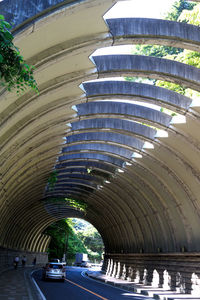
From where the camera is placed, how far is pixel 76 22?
8758 millimetres

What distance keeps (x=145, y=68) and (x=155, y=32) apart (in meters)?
2.03

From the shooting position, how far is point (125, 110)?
52.7 feet

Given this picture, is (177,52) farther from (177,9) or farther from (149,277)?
(149,277)

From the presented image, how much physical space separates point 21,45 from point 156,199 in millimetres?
16174

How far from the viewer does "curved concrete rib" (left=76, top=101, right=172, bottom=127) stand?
16.0 m

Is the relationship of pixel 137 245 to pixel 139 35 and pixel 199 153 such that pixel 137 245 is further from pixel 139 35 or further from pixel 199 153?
pixel 139 35

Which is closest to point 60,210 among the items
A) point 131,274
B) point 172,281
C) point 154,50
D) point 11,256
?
point 11,256

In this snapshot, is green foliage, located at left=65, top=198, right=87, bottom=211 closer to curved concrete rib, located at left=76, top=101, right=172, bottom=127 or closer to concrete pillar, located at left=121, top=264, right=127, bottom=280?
concrete pillar, located at left=121, top=264, right=127, bottom=280

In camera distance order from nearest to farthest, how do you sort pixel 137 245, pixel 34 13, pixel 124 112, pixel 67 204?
A: 1. pixel 34 13
2. pixel 124 112
3. pixel 137 245
4. pixel 67 204

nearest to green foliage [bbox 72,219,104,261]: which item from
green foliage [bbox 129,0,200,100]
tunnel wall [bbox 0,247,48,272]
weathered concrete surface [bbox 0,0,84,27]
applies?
tunnel wall [bbox 0,247,48,272]

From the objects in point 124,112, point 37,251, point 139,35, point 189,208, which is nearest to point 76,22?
point 139,35

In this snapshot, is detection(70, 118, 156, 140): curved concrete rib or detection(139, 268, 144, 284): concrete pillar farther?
detection(139, 268, 144, 284): concrete pillar

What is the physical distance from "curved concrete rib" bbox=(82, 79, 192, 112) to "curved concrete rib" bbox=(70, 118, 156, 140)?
361cm

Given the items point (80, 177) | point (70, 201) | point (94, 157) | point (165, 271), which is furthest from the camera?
point (70, 201)
